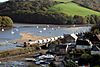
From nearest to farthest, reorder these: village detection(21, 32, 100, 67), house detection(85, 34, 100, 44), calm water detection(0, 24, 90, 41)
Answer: village detection(21, 32, 100, 67)
house detection(85, 34, 100, 44)
calm water detection(0, 24, 90, 41)

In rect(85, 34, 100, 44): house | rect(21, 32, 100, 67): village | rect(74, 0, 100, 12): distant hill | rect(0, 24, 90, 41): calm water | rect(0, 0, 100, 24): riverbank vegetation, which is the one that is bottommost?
rect(74, 0, 100, 12): distant hill

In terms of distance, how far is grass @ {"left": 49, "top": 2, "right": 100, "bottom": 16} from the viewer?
297 ft

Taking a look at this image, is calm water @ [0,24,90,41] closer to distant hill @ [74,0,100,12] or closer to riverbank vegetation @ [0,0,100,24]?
riverbank vegetation @ [0,0,100,24]

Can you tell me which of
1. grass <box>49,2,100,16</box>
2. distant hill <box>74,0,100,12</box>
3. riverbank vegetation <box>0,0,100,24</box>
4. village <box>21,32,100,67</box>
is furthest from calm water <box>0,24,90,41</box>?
distant hill <box>74,0,100,12</box>

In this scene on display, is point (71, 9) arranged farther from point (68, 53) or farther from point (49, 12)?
point (68, 53)

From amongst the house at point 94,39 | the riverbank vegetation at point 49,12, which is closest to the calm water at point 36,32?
the house at point 94,39

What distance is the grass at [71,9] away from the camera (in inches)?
3561

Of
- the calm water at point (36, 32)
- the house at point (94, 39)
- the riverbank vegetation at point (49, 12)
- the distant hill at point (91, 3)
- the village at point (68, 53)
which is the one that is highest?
the village at point (68, 53)

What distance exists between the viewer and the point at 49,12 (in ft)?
298

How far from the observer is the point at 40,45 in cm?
4409

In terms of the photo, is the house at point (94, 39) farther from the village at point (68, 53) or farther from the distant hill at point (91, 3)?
the distant hill at point (91, 3)

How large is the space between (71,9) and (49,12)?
5185 millimetres

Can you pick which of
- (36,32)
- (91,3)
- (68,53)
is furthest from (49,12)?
(68,53)

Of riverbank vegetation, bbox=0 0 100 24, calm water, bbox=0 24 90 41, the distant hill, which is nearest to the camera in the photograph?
calm water, bbox=0 24 90 41
